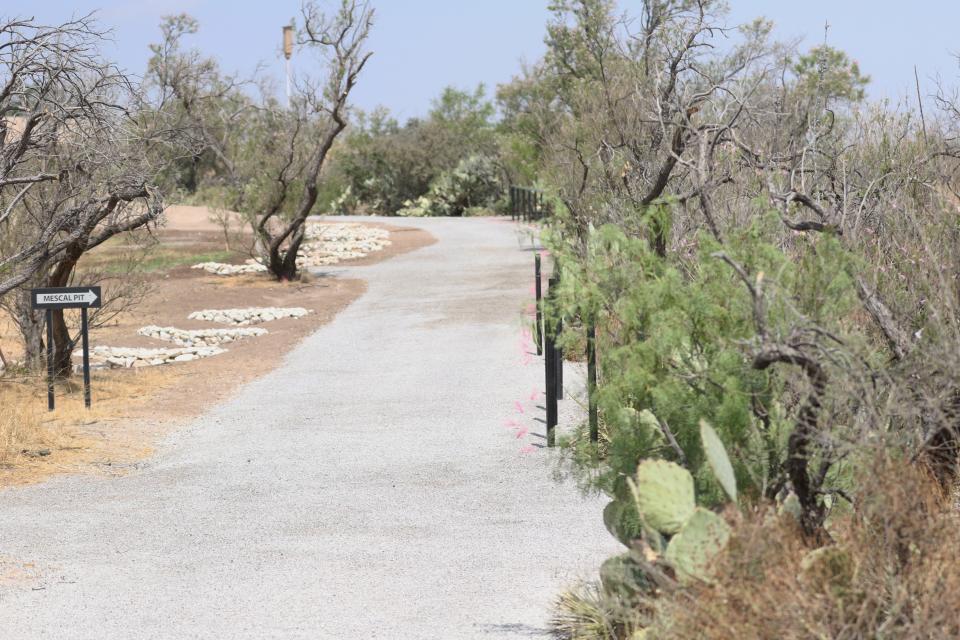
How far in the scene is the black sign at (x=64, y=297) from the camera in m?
13.1

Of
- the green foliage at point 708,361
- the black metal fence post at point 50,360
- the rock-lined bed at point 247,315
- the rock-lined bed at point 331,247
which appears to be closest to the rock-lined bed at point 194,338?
the rock-lined bed at point 247,315

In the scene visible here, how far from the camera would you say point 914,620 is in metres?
4.12

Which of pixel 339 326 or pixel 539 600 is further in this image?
pixel 339 326

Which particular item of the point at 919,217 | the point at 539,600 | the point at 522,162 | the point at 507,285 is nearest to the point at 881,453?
the point at 539,600

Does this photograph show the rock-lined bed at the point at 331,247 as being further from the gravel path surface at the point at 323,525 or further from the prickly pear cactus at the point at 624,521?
the prickly pear cactus at the point at 624,521

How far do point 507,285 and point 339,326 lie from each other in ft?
18.2

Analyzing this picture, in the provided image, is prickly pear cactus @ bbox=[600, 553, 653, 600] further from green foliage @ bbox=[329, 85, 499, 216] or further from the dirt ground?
green foliage @ bbox=[329, 85, 499, 216]

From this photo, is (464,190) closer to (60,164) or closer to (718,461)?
(60,164)

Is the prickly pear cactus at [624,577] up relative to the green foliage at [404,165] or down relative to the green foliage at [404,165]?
down

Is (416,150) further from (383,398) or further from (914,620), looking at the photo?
(914,620)

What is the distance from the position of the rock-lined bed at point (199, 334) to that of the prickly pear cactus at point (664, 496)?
589 inches

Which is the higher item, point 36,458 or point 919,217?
point 919,217

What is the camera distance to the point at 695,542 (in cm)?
479

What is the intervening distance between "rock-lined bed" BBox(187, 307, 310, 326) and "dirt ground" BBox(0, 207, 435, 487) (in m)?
0.30
